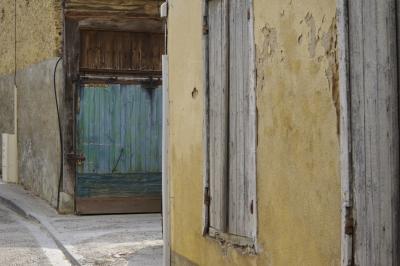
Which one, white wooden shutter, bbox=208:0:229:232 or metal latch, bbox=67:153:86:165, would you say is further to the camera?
metal latch, bbox=67:153:86:165

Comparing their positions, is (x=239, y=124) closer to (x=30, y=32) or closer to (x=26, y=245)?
(x=26, y=245)

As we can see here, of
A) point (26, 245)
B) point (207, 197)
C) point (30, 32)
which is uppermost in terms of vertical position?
point (30, 32)

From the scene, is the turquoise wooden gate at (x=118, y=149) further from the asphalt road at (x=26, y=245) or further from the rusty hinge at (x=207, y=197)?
the rusty hinge at (x=207, y=197)

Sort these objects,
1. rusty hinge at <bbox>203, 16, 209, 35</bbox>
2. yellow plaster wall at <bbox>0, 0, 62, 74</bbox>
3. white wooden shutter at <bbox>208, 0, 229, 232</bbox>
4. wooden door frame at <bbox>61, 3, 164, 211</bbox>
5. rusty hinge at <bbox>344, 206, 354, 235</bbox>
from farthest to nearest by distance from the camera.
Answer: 1. yellow plaster wall at <bbox>0, 0, 62, 74</bbox>
2. wooden door frame at <bbox>61, 3, 164, 211</bbox>
3. rusty hinge at <bbox>203, 16, 209, 35</bbox>
4. white wooden shutter at <bbox>208, 0, 229, 232</bbox>
5. rusty hinge at <bbox>344, 206, 354, 235</bbox>

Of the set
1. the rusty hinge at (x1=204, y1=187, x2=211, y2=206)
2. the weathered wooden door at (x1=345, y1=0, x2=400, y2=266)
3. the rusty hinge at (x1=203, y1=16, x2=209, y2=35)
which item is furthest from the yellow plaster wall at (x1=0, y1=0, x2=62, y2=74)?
the weathered wooden door at (x1=345, y1=0, x2=400, y2=266)

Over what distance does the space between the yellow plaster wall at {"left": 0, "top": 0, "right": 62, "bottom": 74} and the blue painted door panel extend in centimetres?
132

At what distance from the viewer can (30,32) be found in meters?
15.9

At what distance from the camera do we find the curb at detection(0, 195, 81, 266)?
9.05 meters

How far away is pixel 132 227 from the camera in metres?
11.4

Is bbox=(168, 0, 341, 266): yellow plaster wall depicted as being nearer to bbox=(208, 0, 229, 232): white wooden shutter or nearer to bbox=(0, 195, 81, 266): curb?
bbox=(208, 0, 229, 232): white wooden shutter

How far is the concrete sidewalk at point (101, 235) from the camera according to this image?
29.4 feet

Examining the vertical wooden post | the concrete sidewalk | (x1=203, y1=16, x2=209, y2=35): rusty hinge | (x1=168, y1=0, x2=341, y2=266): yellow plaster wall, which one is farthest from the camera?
the concrete sidewalk

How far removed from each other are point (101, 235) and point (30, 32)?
6.71m

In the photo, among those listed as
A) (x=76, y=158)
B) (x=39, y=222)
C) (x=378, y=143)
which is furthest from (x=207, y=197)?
(x=76, y=158)
